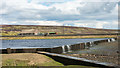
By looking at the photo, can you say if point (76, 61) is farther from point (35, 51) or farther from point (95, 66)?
point (35, 51)

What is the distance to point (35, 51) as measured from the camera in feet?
72.0

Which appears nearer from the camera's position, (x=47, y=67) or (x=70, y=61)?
(x=47, y=67)

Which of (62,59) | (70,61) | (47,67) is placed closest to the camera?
(47,67)

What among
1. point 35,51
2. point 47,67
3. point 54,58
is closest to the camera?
point 47,67

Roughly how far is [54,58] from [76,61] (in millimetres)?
3790

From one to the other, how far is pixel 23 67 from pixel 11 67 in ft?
3.60

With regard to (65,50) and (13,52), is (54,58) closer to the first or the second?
(13,52)

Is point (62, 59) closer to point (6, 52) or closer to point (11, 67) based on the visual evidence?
point (11, 67)

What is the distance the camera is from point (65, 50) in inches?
1089

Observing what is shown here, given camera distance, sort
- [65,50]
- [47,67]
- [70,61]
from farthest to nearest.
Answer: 1. [65,50]
2. [70,61]
3. [47,67]

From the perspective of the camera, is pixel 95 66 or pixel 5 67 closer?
→ pixel 95 66

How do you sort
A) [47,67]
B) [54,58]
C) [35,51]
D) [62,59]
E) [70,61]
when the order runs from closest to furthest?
[47,67] → [70,61] → [62,59] → [54,58] → [35,51]

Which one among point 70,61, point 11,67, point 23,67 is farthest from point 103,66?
point 11,67

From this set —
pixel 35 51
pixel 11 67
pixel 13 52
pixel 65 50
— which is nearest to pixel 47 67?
pixel 11 67
